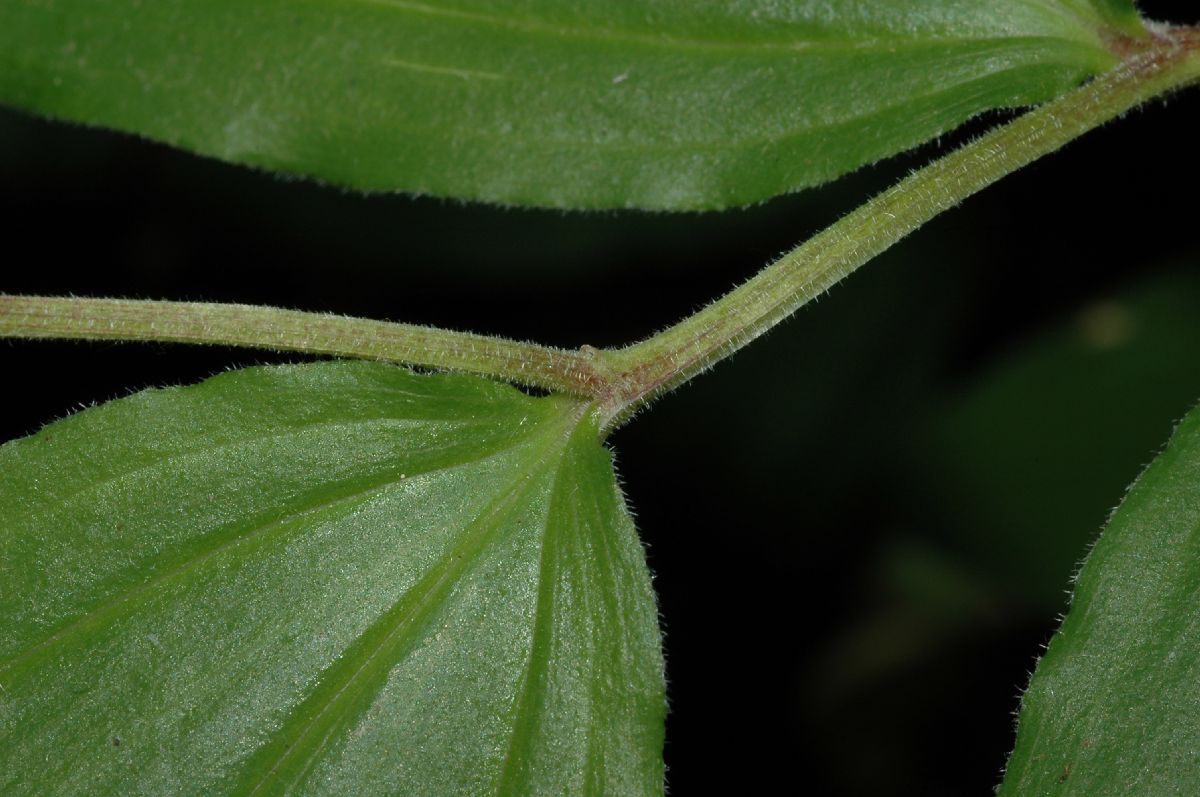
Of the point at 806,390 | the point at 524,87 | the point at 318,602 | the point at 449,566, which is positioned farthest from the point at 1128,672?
the point at 806,390

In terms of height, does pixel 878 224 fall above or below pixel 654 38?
below

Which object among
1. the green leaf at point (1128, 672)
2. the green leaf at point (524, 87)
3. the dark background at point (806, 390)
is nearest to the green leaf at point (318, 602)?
the green leaf at point (524, 87)

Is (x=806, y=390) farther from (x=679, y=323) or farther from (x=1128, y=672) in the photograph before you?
(x=1128, y=672)

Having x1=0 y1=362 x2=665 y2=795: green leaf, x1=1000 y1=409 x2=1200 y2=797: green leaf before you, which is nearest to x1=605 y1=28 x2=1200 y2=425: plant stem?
x1=0 y1=362 x2=665 y2=795: green leaf

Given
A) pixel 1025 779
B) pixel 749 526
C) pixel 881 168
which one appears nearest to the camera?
pixel 1025 779

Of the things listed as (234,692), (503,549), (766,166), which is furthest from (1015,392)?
(234,692)

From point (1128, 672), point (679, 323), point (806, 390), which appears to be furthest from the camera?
point (806, 390)

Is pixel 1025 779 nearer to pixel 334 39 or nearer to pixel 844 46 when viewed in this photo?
pixel 844 46
